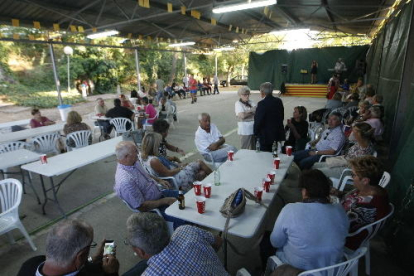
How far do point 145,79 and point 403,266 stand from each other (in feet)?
64.4

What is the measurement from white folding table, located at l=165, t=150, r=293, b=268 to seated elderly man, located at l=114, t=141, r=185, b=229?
13.0 inches

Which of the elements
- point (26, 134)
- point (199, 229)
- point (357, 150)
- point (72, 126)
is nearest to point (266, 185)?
point (199, 229)

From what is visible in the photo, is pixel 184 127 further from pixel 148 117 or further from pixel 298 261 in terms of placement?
pixel 298 261

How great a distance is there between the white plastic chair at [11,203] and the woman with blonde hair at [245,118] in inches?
117

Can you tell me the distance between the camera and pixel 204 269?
1196 mm

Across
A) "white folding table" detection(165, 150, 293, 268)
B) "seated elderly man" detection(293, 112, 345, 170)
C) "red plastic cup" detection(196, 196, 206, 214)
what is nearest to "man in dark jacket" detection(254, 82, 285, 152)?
"seated elderly man" detection(293, 112, 345, 170)

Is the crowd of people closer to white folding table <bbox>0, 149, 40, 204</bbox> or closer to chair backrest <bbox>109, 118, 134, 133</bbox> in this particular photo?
white folding table <bbox>0, 149, 40, 204</bbox>

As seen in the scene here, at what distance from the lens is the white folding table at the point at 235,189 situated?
1725 mm

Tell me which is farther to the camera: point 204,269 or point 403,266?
point 403,266

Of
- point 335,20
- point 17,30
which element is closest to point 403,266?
point 335,20

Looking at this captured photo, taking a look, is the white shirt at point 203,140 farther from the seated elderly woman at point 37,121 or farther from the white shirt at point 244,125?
the seated elderly woman at point 37,121

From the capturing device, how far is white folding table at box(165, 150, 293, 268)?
1.72 m

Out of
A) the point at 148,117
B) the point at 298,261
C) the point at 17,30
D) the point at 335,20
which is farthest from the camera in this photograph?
the point at 17,30

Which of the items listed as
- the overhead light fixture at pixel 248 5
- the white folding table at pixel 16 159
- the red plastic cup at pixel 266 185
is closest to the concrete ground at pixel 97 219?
the white folding table at pixel 16 159
